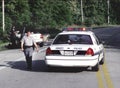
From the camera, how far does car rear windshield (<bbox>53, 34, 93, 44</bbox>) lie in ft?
58.4

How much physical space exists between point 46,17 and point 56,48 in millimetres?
53116

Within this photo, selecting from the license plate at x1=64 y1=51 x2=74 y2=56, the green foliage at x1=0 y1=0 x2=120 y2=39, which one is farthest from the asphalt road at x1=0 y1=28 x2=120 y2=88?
the green foliage at x1=0 y1=0 x2=120 y2=39

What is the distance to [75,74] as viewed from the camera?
667 inches

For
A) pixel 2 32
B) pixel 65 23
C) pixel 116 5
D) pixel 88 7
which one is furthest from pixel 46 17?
pixel 116 5

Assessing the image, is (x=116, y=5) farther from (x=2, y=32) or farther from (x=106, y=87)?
(x=106, y=87)

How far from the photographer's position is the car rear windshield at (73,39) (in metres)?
17.8

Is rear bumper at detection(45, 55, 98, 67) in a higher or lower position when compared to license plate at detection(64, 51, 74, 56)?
lower

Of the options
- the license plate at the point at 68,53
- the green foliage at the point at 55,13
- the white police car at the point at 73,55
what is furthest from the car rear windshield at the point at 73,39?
the green foliage at the point at 55,13

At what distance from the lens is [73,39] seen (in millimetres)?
17984

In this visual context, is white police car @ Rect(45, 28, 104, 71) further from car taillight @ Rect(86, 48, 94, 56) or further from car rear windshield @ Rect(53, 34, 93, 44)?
car rear windshield @ Rect(53, 34, 93, 44)

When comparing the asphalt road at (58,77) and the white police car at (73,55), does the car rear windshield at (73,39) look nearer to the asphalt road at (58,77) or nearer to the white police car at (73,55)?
the white police car at (73,55)

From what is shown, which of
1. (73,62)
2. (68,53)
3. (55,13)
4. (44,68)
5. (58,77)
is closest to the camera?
(58,77)

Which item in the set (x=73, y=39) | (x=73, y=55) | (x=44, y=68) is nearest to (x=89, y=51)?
(x=73, y=55)

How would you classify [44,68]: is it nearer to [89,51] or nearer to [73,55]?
[73,55]
